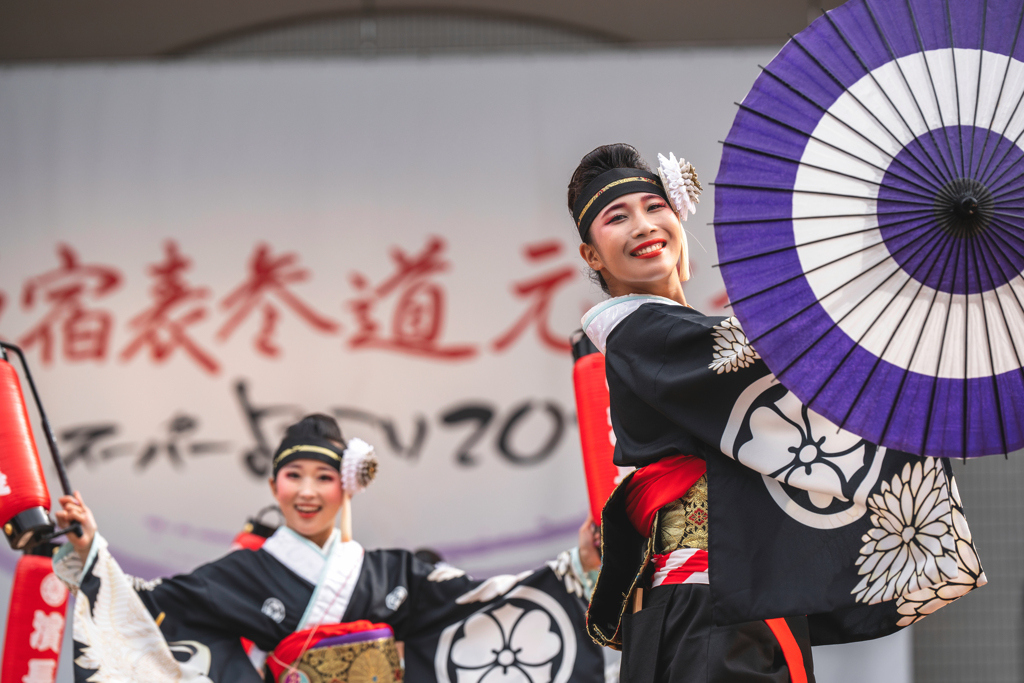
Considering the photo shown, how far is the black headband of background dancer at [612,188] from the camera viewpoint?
2.13 metres

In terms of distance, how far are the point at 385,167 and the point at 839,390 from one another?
3.79 meters

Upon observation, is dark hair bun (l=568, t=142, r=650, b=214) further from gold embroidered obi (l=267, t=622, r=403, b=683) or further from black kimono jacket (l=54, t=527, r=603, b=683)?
gold embroidered obi (l=267, t=622, r=403, b=683)

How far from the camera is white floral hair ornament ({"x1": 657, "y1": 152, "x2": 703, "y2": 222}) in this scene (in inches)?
82.4

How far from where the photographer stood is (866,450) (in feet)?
5.57

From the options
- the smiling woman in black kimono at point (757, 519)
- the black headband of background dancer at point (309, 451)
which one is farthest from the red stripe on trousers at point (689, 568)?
the black headband of background dancer at point (309, 451)

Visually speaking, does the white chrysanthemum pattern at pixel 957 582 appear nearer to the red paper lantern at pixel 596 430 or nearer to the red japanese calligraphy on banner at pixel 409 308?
the red paper lantern at pixel 596 430

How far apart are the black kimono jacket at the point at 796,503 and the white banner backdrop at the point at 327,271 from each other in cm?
307

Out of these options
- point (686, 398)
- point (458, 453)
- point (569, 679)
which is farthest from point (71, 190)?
point (686, 398)

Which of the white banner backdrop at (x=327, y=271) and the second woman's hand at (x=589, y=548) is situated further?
the white banner backdrop at (x=327, y=271)

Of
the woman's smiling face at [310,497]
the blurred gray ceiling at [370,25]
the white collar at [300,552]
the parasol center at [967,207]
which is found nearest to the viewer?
the parasol center at [967,207]

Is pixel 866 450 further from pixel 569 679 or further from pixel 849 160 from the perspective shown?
pixel 569 679

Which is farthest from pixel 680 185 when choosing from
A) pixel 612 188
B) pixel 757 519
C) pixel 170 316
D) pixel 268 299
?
pixel 170 316

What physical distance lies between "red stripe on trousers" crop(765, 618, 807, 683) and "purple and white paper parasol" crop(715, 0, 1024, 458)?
48 centimetres

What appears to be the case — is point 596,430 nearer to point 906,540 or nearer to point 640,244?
point 640,244
